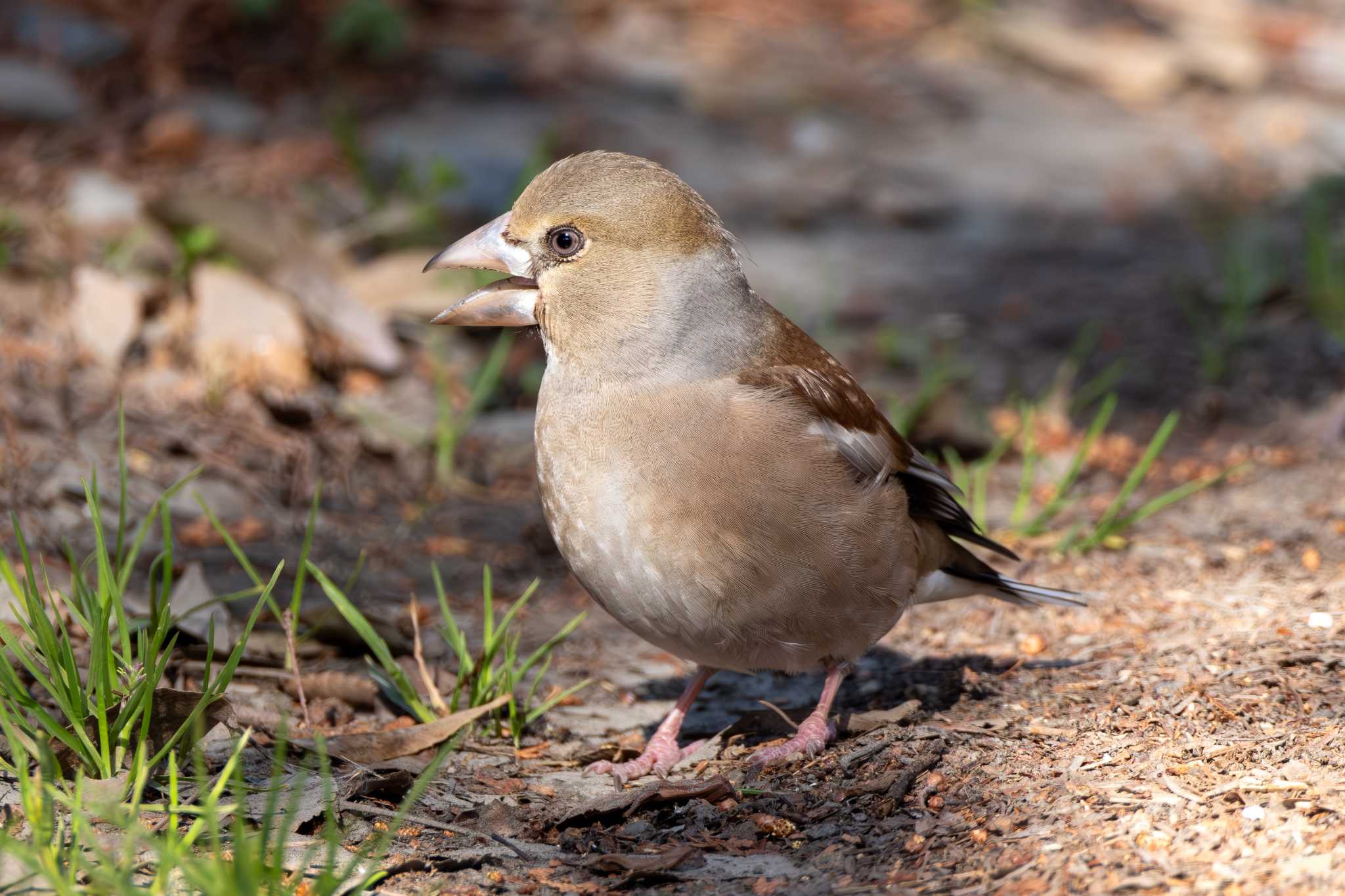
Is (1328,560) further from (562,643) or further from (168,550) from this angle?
(168,550)

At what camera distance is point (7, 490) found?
4734 mm

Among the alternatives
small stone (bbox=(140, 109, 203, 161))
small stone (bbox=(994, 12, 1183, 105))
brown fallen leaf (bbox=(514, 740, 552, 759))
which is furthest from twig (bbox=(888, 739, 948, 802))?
small stone (bbox=(994, 12, 1183, 105))

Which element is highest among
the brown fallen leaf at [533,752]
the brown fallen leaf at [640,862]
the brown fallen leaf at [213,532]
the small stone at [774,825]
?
the brown fallen leaf at [213,532]

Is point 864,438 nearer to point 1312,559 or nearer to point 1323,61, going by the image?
point 1312,559

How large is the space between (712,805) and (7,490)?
2.73m

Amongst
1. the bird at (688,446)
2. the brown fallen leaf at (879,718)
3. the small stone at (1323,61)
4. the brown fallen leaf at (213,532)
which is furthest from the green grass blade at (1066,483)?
the small stone at (1323,61)

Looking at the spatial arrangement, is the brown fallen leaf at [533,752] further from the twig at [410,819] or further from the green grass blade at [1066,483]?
the green grass blade at [1066,483]

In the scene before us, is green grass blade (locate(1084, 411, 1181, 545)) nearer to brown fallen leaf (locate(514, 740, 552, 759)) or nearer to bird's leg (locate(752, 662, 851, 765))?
bird's leg (locate(752, 662, 851, 765))

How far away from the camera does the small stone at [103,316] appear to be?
5.94m

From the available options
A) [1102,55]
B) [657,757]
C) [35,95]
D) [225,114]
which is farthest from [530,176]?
[1102,55]

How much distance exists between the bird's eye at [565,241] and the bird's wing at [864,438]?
22.9 inches

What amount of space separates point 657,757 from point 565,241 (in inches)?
57.0

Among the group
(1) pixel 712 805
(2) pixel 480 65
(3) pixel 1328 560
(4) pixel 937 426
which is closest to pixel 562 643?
(1) pixel 712 805

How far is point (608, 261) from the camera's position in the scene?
3.91m
